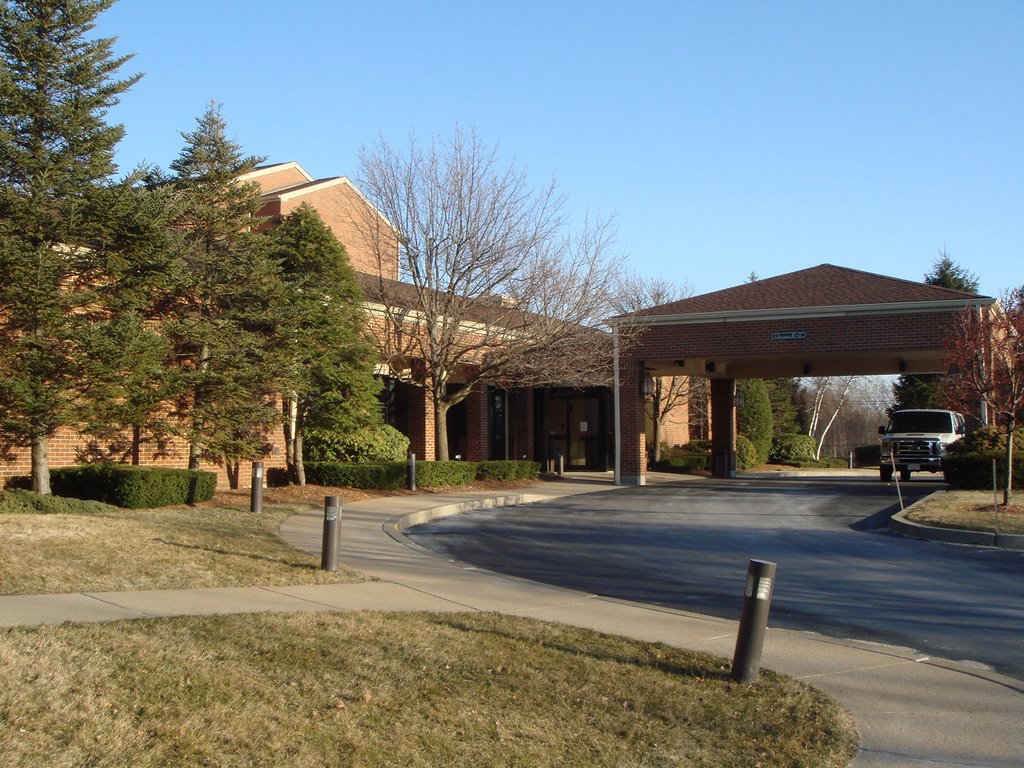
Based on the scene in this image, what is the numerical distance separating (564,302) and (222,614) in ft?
60.8

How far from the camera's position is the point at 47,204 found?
1461cm

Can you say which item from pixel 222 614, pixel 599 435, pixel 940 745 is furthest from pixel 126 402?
pixel 599 435

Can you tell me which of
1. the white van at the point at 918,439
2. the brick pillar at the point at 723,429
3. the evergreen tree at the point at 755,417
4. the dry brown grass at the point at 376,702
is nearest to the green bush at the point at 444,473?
the white van at the point at 918,439

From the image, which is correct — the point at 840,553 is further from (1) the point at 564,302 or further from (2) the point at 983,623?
(1) the point at 564,302

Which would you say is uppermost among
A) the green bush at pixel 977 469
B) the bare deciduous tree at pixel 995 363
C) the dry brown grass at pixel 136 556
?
the bare deciduous tree at pixel 995 363

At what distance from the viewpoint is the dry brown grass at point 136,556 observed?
31.1ft

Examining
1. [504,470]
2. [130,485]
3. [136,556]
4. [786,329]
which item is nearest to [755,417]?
[786,329]

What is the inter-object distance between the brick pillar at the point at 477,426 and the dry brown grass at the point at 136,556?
16.8 metres

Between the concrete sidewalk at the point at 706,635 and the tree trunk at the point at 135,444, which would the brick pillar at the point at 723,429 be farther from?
the concrete sidewalk at the point at 706,635

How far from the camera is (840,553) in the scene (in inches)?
547

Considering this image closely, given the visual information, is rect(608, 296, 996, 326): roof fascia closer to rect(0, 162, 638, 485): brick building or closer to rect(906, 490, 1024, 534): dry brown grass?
rect(0, 162, 638, 485): brick building

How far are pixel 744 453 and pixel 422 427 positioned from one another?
18133 mm

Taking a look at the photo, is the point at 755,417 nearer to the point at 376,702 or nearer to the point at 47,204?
the point at 47,204

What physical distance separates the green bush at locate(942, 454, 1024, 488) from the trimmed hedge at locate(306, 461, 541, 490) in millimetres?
11093
